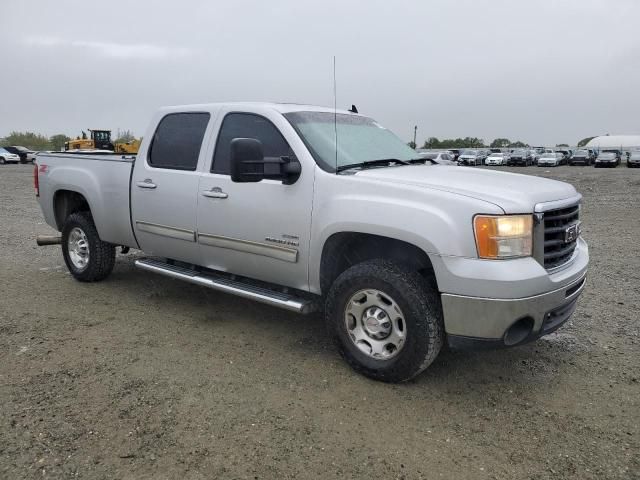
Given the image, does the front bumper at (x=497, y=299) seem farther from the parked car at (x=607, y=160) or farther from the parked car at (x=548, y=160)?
the parked car at (x=548, y=160)

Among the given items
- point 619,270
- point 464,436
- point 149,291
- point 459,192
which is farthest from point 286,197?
point 619,270

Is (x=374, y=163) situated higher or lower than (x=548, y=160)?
lower

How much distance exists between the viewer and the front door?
3963 mm

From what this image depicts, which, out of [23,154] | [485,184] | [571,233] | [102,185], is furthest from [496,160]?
[485,184]

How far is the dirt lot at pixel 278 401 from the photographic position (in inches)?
109

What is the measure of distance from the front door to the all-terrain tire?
181cm

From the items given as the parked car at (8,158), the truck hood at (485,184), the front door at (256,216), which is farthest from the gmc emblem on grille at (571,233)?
the parked car at (8,158)

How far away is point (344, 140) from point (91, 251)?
327 cm

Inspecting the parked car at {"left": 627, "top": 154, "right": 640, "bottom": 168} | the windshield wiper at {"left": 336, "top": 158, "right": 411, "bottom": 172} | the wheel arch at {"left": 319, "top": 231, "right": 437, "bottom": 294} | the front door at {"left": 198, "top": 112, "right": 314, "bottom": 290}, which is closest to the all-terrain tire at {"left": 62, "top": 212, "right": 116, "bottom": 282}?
the front door at {"left": 198, "top": 112, "right": 314, "bottom": 290}

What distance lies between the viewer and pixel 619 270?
262 inches

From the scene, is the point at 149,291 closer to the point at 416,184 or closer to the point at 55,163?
the point at 55,163

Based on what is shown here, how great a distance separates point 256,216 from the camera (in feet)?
13.7

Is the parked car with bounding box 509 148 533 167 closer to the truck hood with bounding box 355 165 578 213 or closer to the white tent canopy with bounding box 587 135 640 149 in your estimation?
the truck hood with bounding box 355 165 578 213

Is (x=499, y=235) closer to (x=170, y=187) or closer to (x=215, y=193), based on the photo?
(x=215, y=193)
